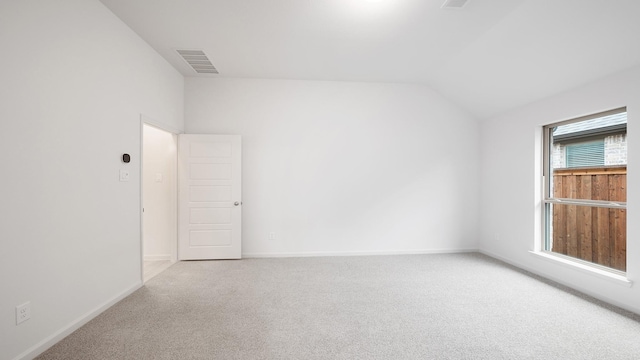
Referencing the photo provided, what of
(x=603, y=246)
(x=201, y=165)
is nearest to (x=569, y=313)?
(x=603, y=246)

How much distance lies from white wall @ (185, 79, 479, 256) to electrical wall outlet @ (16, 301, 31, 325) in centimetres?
261

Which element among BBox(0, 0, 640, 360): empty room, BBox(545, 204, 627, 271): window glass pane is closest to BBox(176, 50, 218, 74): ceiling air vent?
BBox(0, 0, 640, 360): empty room

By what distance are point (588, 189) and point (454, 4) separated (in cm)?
277

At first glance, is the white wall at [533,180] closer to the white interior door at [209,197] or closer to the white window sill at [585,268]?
the white window sill at [585,268]

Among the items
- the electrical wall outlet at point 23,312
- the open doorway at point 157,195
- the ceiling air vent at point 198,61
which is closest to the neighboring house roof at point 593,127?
the ceiling air vent at point 198,61

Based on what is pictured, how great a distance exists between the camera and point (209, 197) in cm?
415

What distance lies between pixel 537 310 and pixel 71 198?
4.44 m

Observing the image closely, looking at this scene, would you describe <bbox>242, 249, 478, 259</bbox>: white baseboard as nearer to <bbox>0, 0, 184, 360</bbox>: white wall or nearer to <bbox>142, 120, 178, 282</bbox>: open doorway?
<bbox>142, 120, 178, 282</bbox>: open doorway

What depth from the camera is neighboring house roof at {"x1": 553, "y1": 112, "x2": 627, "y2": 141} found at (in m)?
2.80

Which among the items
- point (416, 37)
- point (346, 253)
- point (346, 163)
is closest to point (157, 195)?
point (346, 163)

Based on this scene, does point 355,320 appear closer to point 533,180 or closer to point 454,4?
point 454,4

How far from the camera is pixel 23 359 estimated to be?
1.80 m

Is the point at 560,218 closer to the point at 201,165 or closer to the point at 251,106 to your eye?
the point at 251,106

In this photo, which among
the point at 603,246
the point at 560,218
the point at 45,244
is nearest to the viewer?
the point at 45,244
